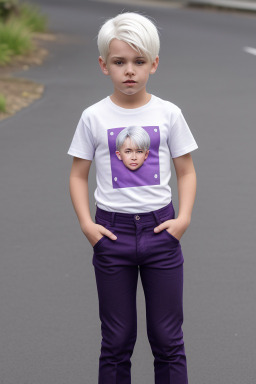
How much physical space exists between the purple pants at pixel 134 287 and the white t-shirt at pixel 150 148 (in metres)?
0.06

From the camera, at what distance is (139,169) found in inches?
146

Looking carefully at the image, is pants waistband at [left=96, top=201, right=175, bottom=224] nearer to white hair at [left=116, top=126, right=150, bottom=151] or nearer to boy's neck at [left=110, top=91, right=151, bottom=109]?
white hair at [left=116, top=126, right=150, bottom=151]

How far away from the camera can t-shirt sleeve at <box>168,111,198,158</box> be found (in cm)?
375

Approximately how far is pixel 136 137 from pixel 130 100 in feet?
0.59

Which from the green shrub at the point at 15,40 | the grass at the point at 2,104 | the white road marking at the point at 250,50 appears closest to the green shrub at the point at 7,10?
the green shrub at the point at 15,40

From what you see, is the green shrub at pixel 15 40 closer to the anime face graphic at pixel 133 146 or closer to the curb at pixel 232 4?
the curb at pixel 232 4

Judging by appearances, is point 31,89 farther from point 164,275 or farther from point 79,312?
point 164,275

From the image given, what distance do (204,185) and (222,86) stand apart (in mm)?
5440

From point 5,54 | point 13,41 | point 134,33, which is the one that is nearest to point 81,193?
point 134,33

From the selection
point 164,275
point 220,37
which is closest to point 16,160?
point 164,275

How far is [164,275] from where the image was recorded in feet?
12.5

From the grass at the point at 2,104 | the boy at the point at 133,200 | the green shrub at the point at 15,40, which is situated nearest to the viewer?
the boy at the point at 133,200

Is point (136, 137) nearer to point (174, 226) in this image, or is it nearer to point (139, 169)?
point (139, 169)

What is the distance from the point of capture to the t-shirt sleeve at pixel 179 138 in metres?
3.75
